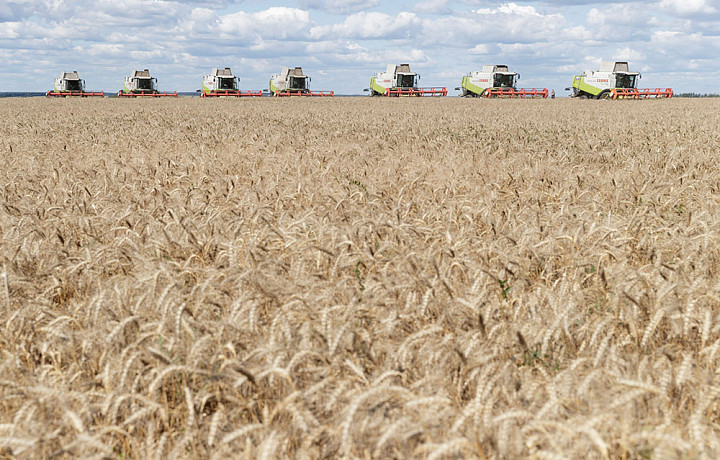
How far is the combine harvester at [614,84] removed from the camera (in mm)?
45875

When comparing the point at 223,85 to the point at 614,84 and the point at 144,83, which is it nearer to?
the point at 144,83

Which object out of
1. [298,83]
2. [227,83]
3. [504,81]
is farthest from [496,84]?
[227,83]

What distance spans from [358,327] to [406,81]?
55.5 m

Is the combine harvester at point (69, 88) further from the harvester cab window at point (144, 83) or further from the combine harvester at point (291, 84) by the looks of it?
the combine harvester at point (291, 84)

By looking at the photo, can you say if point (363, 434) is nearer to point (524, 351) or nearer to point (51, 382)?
point (524, 351)

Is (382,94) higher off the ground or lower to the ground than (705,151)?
higher

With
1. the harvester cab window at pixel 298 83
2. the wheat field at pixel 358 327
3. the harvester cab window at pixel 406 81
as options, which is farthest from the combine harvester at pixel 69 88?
the wheat field at pixel 358 327

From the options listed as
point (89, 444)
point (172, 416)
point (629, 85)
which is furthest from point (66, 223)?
point (629, 85)

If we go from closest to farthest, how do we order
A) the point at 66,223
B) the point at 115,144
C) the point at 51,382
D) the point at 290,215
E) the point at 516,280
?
the point at 51,382
the point at 516,280
the point at 66,223
the point at 290,215
the point at 115,144

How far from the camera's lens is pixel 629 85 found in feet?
156

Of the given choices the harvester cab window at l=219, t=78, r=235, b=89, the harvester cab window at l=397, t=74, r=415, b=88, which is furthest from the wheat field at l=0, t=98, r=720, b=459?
the harvester cab window at l=219, t=78, r=235, b=89

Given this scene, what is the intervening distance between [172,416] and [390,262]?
5.35 ft

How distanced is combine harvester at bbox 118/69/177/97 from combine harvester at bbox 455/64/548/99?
29650 mm

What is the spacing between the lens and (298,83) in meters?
57.9
